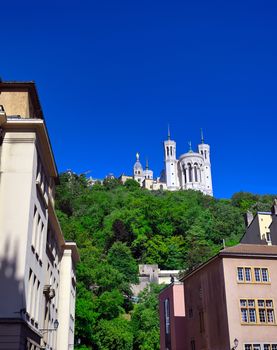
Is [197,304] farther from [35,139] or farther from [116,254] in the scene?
[116,254]

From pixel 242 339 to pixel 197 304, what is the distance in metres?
7.73

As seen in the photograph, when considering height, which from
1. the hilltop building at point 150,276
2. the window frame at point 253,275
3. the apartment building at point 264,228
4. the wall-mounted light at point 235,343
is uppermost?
the hilltop building at point 150,276

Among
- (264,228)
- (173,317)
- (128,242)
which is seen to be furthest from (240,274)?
(128,242)

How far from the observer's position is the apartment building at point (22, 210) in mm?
19375

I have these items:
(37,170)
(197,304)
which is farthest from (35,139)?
(197,304)

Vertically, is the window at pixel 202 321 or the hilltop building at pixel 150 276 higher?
the hilltop building at pixel 150 276

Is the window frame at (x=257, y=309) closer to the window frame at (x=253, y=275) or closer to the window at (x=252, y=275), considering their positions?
the window frame at (x=253, y=275)

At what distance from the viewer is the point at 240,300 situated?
112 feet

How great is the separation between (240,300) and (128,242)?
73.0 m

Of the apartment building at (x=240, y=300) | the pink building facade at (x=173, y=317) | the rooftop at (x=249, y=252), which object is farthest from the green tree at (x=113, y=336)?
the rooftop at (x=249, y=252)

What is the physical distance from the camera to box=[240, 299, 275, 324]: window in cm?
3359

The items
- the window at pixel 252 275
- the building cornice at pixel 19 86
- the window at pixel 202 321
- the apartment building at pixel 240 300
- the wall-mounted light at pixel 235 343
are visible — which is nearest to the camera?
the building cornice at pixel 19 86

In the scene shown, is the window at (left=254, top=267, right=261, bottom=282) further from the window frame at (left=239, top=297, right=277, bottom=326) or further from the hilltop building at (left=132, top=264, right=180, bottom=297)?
the hilltop building at (left=132, top=264, right=180, bottom=297)

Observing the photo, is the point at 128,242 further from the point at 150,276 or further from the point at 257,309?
the point at 257,309
